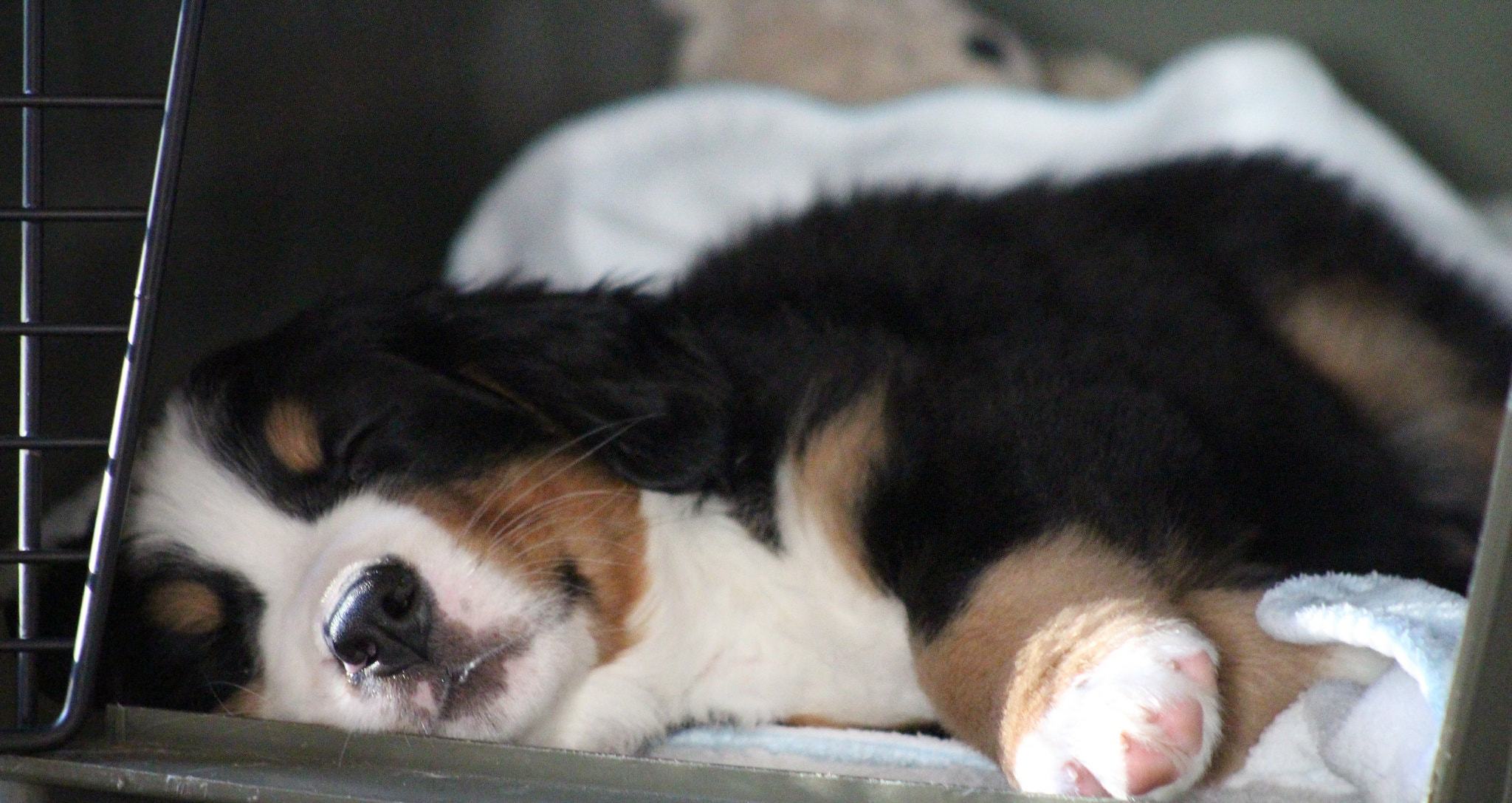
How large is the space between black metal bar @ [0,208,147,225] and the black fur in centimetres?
42

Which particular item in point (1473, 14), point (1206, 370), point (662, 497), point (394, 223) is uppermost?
point (1473, 14)

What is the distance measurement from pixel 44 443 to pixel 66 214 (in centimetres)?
18

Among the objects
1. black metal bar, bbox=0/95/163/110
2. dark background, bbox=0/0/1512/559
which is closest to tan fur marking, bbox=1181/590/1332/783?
black metal bar, bbox=0/95/163/110

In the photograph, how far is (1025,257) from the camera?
6.40ft

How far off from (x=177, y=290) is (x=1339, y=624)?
162 centimetres

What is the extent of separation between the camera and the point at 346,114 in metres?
2.37

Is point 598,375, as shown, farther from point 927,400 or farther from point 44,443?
point 44,443

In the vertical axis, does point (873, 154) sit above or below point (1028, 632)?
below

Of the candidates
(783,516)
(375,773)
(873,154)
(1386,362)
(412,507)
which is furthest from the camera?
(873,154)

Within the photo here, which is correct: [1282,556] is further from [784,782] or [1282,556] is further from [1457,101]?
[1457,101]

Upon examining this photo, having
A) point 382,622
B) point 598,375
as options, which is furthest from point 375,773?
point 598,375

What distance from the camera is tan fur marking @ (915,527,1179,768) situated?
1.26 m

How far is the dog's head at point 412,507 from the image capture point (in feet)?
4.64

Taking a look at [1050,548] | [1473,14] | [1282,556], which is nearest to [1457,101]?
[1473,14]
